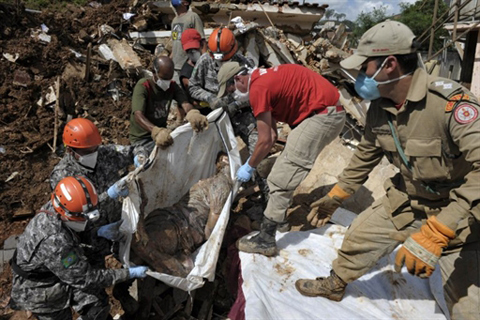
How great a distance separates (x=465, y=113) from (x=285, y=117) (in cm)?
172

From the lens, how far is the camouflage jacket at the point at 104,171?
3037 millimetres

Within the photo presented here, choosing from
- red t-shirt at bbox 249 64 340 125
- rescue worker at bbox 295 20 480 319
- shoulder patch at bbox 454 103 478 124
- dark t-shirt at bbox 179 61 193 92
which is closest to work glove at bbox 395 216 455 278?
rescue worker at bbox 295 20 480 319

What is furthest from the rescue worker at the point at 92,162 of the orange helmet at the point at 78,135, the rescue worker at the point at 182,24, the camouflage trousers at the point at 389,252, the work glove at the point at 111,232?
the rescue worker at the point at 182,24

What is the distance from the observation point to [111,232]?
9.79 feet

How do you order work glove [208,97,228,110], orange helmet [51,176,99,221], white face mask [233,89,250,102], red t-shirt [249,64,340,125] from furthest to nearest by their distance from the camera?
1. work glove [208,97,228,110]
2. white face mask [233,89,250,102]
3. red t-shirt [249,64,340,125]
4. orange helmet [51,176,99,221]

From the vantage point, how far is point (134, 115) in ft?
13.1

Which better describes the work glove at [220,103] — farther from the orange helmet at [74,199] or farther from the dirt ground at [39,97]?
the dirt ground at [39,97]

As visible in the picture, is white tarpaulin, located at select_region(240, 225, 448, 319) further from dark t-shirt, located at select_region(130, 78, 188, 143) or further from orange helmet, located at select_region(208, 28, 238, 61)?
orange helmet, located at select_region(208, 28, 238, 61)

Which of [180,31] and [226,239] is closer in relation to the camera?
[226,239]

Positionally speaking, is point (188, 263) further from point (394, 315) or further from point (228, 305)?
point (394, 315)

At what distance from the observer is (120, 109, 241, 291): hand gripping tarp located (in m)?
3.02

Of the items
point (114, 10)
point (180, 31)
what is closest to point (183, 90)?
point (180, 31)

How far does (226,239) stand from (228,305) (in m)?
0.67

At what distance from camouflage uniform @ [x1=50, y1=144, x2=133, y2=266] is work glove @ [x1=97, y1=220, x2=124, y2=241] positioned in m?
0.15
